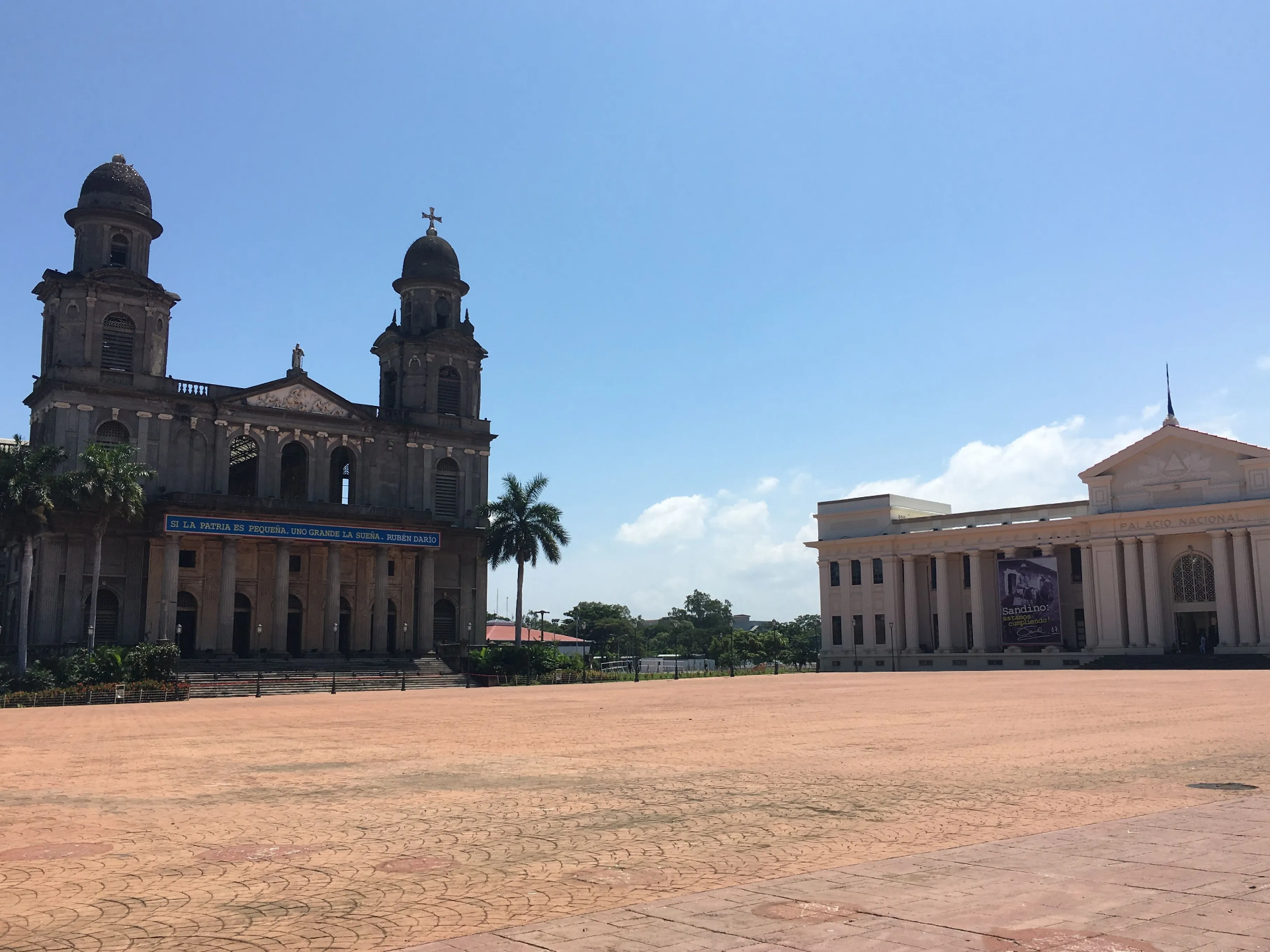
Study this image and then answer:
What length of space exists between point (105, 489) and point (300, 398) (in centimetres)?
1525

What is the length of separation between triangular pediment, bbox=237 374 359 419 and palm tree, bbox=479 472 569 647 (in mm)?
10525

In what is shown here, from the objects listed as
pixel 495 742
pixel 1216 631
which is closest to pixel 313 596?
pixel 495 742

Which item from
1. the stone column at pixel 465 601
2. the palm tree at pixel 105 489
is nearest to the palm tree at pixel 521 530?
the stone column at pixel 465 601

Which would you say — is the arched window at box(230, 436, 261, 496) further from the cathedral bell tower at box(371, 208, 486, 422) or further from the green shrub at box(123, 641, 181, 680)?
the green shrub at box(123, 641, 181, 680)

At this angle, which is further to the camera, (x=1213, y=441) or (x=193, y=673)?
(x=1213, y=441)

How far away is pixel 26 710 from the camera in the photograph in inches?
1419

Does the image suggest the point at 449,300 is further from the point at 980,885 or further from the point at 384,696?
the point at 980,885

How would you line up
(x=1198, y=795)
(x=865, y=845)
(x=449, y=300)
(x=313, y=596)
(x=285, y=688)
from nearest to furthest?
→ (x=865, y=845) → (x=1198, y=795) → (x=285, y=688) → (x=313, y=596) → (x=449, y=300)

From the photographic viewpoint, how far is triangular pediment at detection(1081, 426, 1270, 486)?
63.6 meters

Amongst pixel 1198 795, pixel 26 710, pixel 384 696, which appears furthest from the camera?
pixel 384 696

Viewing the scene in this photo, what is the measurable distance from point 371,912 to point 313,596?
56840mm

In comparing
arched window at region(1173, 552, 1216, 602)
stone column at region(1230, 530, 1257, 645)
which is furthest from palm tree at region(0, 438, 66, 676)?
stone column at region(1230, 530, 1257, 645)

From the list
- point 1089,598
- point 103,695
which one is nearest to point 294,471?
point 103,695

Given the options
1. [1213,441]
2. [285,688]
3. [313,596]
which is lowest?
[285,688]
